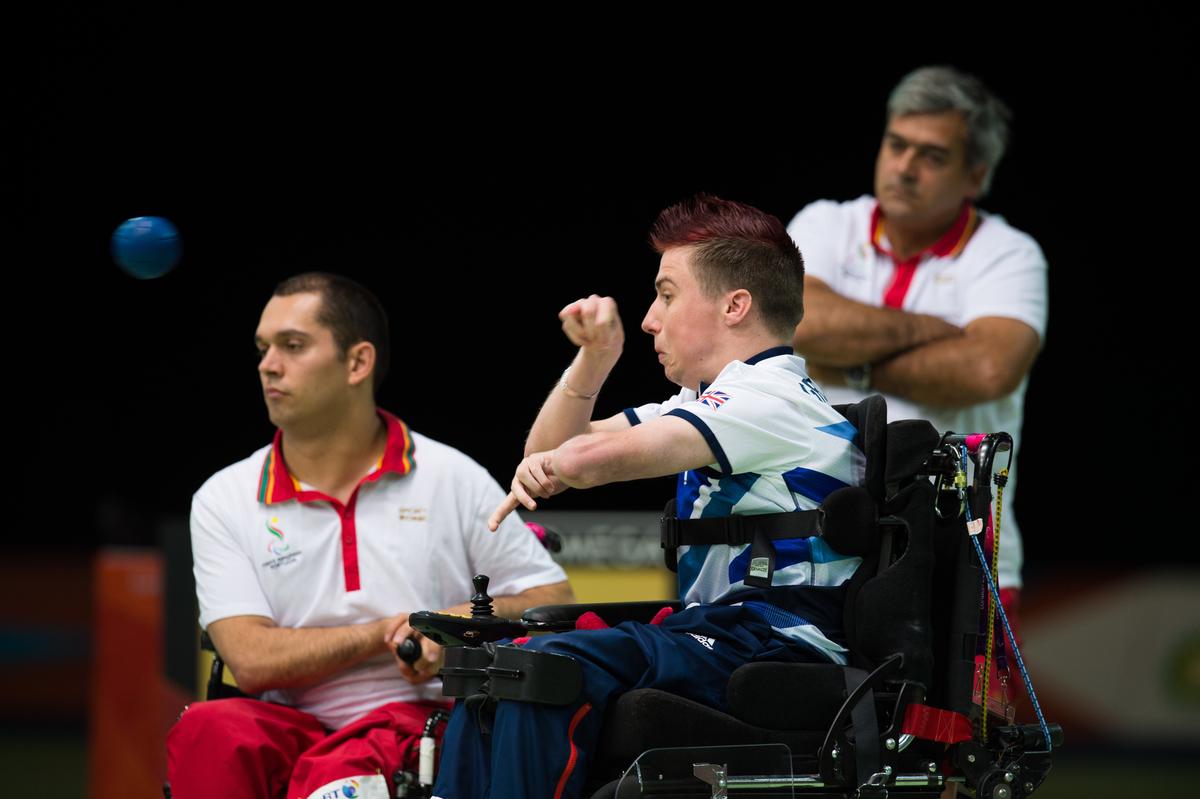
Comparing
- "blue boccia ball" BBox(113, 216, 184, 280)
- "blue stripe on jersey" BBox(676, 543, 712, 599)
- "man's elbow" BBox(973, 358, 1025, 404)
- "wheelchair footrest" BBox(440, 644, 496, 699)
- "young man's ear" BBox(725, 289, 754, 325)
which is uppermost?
"blue boccia ball" BBox(113, 216, 184, 280)

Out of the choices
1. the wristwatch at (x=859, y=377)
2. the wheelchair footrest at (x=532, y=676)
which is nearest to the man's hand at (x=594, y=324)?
the wheelchair footrest at (x=532, y=676)

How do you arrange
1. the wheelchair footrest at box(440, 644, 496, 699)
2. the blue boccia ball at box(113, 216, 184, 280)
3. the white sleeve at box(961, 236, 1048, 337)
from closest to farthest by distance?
the wheelchair footrest at box(440, 644, 496, 699), the blue boccia ball at box(113, 216, 184, 280), the white sleeve at box(961, 236, 1048, 337)

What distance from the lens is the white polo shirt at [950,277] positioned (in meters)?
4.02

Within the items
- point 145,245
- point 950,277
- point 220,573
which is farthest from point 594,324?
point 950,277

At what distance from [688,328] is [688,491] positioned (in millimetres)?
335

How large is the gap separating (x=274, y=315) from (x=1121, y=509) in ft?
25.9

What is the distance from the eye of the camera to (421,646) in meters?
3.32

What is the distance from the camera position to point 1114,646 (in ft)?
29.2

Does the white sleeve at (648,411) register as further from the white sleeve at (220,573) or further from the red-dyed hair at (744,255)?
the white sleeve at (220,573)

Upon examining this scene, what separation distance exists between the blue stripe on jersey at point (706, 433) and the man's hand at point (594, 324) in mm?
260

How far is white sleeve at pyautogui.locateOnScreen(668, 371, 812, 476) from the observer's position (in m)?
2.68

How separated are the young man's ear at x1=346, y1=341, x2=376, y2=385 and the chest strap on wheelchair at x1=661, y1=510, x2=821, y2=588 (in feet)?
3.86

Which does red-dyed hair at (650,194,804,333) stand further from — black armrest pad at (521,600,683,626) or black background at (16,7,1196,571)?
black background at (16,7,1196,571)

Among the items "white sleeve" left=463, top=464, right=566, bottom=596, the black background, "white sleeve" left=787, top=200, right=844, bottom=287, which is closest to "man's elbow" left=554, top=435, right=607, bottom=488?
"white sleeve" left=463, top=464, right=566, bottom=596
